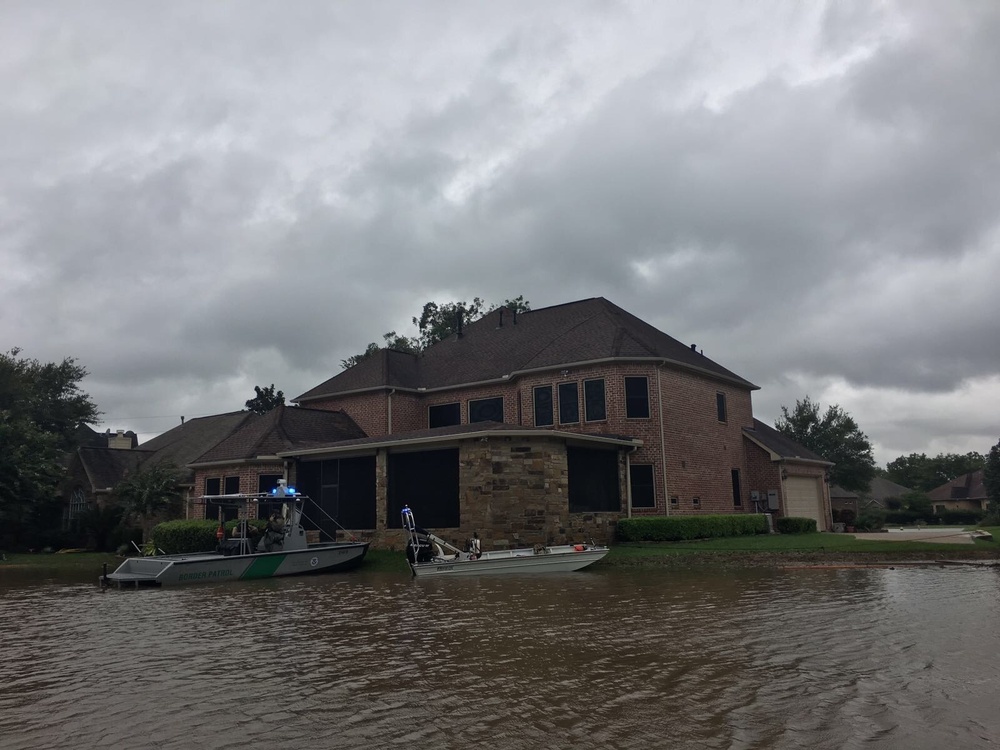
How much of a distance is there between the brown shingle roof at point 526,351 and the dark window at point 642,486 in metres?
3.65

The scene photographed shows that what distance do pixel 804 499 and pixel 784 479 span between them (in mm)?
2240

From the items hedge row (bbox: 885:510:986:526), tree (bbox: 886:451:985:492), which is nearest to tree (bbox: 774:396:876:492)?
hedge row (bbox: 885:510:986:526)

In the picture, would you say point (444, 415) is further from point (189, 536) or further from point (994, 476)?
point (994, 476)

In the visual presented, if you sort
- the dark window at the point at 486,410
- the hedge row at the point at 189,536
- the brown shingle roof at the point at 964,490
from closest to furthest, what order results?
the hedge row at the point at 189,536, the dark window at the point at 486,410, the brown shingle roof at the point at 964,490

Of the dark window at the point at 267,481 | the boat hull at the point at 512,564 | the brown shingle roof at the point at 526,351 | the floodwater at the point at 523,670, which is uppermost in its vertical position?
the brown shingle roof at the point at 526,351

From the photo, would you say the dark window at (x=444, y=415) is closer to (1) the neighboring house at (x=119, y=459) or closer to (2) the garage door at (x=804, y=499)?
(1) the neighboring house at (x=119, y=459)

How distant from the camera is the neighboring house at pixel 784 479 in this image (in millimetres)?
31078

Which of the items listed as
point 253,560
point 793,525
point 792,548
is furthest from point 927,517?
point 253,560

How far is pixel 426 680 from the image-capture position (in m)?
8.10

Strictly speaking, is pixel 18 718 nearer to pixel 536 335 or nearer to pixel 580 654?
pixel 580 654

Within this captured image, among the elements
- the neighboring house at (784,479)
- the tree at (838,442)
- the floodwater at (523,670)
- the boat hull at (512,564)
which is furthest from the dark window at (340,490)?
the tree at (838,442)

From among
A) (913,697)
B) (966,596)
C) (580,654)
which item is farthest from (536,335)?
(913,697)

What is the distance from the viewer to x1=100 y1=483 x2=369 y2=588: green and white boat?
19500 mm

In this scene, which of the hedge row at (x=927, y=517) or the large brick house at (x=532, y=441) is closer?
the large brick house at (x=532, y=441)
